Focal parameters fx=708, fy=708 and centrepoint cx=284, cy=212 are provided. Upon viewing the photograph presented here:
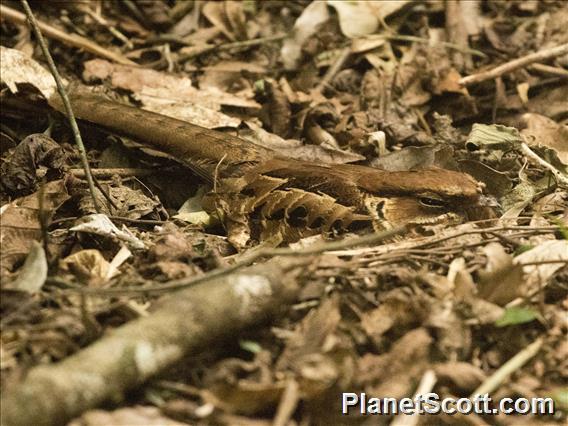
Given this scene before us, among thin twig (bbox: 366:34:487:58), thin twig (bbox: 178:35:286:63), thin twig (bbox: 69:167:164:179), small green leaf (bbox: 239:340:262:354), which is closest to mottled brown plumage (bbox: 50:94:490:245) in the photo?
thin twig (bbox: 69:167:164:179)

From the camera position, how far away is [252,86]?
4.28m

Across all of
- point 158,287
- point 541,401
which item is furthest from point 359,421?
point 158,287

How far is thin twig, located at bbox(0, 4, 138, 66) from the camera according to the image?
4.02 metres

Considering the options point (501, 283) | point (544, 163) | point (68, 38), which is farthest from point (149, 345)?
point (68, 38)

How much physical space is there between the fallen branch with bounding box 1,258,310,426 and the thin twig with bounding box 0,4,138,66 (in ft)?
8.48

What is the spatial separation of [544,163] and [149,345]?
2075 millimetres

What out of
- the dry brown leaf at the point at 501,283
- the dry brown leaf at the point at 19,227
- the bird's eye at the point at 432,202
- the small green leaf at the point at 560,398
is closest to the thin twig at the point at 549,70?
the bird's eye at the point at 432,202

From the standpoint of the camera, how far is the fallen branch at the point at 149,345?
168cm

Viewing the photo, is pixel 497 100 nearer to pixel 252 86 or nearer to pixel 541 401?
pixel 252 86

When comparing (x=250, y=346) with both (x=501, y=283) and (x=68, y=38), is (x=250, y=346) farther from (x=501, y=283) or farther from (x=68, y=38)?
(x=68, y=38)

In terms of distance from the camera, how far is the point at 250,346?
2006mm

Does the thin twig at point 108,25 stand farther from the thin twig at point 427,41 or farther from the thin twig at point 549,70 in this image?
the thin twig at point 549,70

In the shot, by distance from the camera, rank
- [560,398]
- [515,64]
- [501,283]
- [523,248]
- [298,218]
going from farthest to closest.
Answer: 1. [515,64]
2. [298,218]
3. [523,248]
4. [501,283]
5. [560,398]

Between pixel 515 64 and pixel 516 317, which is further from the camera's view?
pixel 515 64
